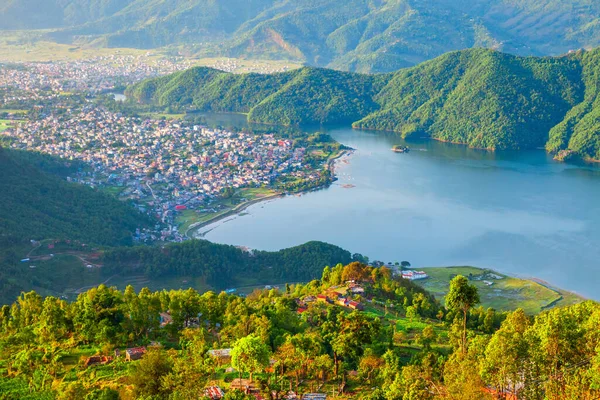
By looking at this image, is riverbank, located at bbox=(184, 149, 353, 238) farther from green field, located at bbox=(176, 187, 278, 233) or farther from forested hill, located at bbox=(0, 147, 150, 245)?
forested hill, located at bbox=(0, 147, 150, 245)

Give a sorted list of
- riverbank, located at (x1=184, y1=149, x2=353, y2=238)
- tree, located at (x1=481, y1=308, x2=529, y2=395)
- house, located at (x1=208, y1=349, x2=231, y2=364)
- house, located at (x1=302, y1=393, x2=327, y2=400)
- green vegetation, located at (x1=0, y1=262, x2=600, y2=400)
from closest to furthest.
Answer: green vegetation, located at (x1=0, y1=262, x2=600, y2=400) < tree, located at (x1=481, y1=308, x2=529, y2=395) < house, located at (x1=302, y1=393, x2=327, y2=400) < house, located at (x1=208, y1=349, x2=231, y2=364) < riverbank, located at (x1=184, y1=149, x2=353, y2=238)

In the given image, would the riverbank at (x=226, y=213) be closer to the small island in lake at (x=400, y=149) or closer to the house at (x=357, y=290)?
the small island in lake at (x=400, y=149)

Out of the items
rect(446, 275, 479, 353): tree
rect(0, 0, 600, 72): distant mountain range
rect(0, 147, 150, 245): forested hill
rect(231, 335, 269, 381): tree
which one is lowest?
rect(231, 335, 269, 381): tree

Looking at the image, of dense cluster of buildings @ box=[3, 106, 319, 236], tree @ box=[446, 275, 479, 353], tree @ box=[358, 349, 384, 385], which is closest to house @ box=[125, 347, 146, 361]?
tree @ box=[358, 349, 384, 385]

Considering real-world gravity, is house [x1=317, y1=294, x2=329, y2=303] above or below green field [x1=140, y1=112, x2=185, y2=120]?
below

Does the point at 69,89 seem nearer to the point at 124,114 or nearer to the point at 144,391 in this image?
the point at 124,114

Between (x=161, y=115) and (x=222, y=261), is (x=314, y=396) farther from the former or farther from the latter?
(x=161, y=115)
